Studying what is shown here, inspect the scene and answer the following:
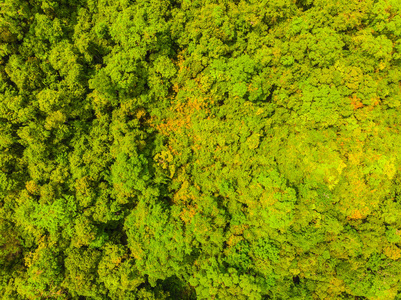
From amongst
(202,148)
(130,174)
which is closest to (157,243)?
(130,174)

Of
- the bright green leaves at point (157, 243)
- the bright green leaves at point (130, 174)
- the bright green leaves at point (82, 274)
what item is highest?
the bright green leaves at point (130, 174)

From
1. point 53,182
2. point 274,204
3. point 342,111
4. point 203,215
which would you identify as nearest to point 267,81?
point 342,111

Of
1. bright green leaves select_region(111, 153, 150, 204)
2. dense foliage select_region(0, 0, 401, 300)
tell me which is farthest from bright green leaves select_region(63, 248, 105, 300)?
bright green leaves select_region(111, 153, 150, 204)

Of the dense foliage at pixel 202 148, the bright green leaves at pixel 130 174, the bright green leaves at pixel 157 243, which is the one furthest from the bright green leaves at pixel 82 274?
the bright green leaves at pixel 130 174

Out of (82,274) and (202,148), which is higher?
(202,148)

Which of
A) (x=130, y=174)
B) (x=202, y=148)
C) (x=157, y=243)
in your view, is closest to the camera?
(x=130, y=174)

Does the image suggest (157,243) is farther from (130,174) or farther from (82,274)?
(82,274)

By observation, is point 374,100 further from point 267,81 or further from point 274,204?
point 274,204

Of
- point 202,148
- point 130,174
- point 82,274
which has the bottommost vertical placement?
point 82,274

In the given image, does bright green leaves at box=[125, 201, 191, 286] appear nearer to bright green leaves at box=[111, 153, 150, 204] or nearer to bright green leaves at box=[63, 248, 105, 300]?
bright green leaves at box=[111, 153, 150, 204]

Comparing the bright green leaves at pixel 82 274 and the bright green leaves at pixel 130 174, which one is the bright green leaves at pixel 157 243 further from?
the bright green leaves at pixel 82 274
